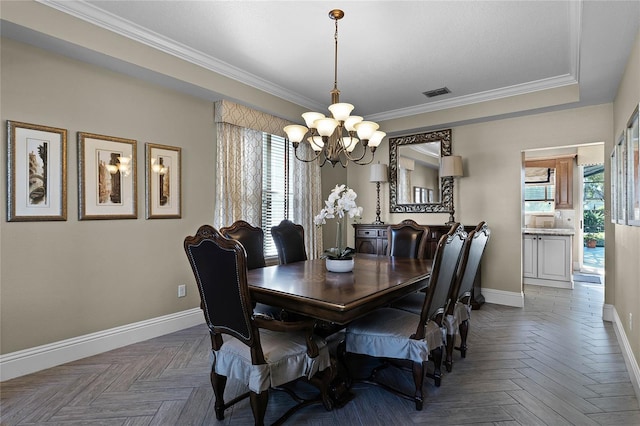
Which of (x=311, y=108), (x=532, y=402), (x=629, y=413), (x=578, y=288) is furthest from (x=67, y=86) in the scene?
(x=578, y=288)

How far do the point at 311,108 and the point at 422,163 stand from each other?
6.21ft

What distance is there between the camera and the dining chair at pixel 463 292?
2418 mm

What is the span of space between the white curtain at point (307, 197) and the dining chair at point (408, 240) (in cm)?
157

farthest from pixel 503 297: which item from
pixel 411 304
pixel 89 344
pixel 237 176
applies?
pixel 89 344

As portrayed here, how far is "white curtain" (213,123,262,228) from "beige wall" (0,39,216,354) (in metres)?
→ 0.12

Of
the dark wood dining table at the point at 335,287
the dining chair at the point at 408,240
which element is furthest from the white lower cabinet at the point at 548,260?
the dark wood dining table at the point at 335,287

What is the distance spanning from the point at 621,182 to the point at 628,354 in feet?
4.58

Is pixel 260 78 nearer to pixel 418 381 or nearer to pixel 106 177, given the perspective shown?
pixel 106 177

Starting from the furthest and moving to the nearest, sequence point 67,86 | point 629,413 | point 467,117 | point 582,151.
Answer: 1. point 582,151
2. point 467,117
3. point 67,86
4. point 629,413

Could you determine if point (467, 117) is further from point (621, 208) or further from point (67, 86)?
point (67, 86)

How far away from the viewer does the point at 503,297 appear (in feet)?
14.7

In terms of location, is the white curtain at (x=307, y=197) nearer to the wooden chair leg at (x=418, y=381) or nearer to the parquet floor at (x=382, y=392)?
the parquet floor at (x=382, y=392)

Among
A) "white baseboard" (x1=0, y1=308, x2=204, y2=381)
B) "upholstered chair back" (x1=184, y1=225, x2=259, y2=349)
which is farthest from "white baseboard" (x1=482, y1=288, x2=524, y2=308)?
"upholstered chair back" (x1=184, y1=225, x2=259, y2=349)

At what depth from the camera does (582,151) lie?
6.03 m
